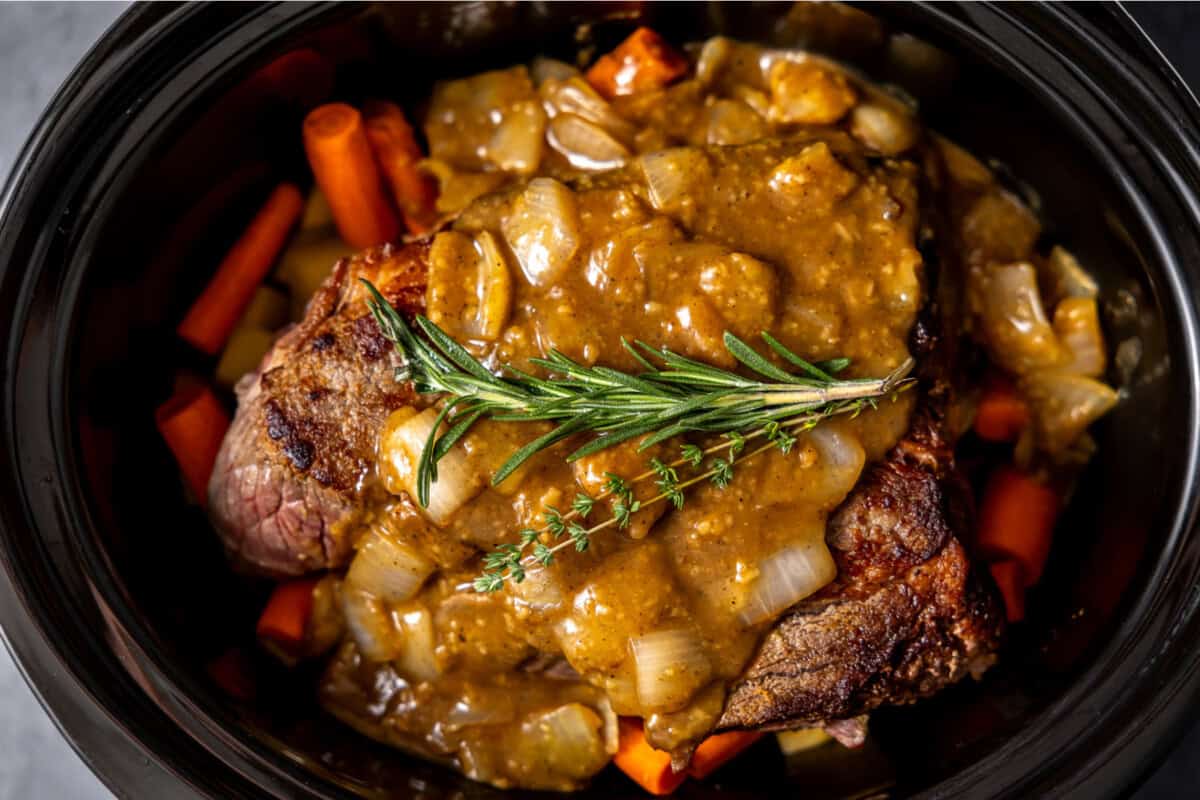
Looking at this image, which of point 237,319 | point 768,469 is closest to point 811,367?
point 768,469

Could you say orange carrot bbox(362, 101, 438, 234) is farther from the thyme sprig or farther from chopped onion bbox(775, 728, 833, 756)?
chopped onion bbox(775, 728, 833, 756)

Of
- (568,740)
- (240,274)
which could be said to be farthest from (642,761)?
(240,274)

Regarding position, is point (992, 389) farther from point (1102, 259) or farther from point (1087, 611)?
point (1087, 611)

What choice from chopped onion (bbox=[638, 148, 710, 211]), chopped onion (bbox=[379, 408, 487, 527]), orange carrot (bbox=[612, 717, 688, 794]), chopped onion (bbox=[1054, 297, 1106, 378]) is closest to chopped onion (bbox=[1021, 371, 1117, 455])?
chopped onion (bbox=[1054, 297, 1106, 378])

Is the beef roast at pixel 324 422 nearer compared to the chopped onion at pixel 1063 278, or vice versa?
the beef roast at pixel 324 422

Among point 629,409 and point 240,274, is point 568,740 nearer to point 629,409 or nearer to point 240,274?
point 629,409

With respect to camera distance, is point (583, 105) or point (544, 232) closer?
point (544, 232)

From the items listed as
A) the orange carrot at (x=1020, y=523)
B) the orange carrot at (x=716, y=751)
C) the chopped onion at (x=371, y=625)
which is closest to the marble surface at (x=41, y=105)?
the orange carrot at (x=1020, y=523)

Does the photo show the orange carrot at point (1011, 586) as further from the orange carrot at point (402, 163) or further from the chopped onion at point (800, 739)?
the orange carrot at point (402, 163)
